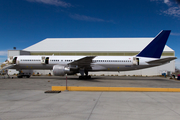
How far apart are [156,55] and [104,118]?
768 inches

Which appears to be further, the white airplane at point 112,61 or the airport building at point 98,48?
the airport building at point 98,48

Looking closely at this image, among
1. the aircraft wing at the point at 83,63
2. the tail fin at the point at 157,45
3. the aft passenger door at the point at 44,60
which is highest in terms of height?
the tail fin at the point at 157,45

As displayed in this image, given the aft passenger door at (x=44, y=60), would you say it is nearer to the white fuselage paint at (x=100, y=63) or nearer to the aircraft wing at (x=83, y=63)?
the white fuselage paint at (x=100, y=63)

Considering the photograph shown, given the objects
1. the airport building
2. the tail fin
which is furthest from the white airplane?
the airport building

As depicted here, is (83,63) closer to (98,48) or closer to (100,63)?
(100,63)

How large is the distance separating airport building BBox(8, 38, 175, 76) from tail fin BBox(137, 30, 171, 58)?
1375 centimetres

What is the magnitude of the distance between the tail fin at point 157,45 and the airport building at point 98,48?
1375 cm

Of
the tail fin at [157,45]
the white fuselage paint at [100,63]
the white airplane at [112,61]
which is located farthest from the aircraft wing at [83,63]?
the tail fin at [157,45]

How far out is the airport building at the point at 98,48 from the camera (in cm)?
3519

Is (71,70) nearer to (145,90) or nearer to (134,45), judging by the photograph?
(145,90)

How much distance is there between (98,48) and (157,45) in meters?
17.7

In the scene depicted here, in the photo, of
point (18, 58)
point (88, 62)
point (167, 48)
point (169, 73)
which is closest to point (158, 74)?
point (169, 73)

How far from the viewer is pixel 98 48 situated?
122 feet

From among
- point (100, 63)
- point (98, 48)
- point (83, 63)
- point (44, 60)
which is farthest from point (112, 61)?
point (98, 48)
